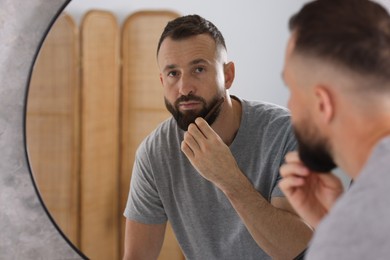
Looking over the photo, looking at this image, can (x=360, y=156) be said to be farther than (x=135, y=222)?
No

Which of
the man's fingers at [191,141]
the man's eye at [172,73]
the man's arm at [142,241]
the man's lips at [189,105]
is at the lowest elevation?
the man's arm at [142,241]

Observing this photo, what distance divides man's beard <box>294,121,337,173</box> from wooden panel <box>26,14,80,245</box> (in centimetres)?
40

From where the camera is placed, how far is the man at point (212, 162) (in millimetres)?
832

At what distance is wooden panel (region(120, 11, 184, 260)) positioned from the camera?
87 centimetres

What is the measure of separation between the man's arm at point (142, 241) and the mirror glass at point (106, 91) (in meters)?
0.01

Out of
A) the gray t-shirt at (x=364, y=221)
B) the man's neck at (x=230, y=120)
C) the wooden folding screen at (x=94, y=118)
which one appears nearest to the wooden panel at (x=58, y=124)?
the wooden folding screen at (x=94, y=118)

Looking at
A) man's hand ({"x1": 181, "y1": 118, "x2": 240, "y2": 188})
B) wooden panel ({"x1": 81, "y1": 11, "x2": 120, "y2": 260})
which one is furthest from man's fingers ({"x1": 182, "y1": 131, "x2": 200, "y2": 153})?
wooden panel ({"x1": 81, "y1": 11, "x2": 120, "y2": 260})

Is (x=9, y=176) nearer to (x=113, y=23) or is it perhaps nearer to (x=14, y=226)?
(x=14, y=226)

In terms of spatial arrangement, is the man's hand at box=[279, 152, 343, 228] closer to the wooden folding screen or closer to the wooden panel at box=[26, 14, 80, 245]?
the wooden folding screen

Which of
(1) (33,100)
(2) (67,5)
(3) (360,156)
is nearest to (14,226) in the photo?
(1) (33,100)

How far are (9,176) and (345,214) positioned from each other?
0.63 meters

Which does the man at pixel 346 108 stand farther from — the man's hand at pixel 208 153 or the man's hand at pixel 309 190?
the man's hand at pixel 208 153

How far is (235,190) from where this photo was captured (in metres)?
0.84

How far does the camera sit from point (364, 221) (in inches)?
20.8
